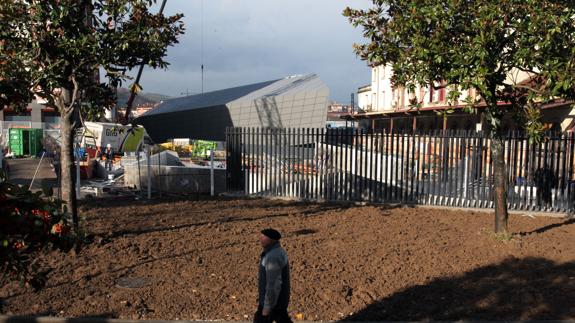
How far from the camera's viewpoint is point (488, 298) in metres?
5.97

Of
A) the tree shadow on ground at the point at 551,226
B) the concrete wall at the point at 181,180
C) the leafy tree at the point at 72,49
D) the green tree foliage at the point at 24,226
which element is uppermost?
the leafy tree at the point at 72,49

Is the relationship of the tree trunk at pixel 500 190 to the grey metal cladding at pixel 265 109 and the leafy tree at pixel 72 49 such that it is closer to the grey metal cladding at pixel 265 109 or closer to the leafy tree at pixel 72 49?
the leafy tree at pixel 72 49

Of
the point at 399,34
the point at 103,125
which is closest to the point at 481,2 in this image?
the point at 399,34

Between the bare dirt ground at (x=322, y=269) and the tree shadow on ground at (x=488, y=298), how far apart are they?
1 cm

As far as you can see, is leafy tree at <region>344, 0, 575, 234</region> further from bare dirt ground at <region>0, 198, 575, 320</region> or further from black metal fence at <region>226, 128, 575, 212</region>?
black metal fence at <region>226, 128, 575, 212</region>

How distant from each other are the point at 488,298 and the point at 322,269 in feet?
7.23

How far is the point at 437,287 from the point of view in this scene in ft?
20.9

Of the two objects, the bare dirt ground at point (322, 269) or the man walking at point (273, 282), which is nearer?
the man walking at point (273, 282)

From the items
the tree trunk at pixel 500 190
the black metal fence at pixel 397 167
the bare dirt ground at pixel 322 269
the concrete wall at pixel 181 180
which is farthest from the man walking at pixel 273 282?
the concrete wall at pixel 181 180

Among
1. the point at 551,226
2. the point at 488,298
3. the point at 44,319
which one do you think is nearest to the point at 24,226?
the point at 44,319

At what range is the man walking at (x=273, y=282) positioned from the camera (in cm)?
418

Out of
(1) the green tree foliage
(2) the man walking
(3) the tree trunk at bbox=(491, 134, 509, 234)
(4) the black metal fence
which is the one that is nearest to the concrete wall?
(4) the black metal fence

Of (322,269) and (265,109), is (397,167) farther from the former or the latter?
(265,109)

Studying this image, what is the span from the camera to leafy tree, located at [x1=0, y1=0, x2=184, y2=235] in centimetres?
721
